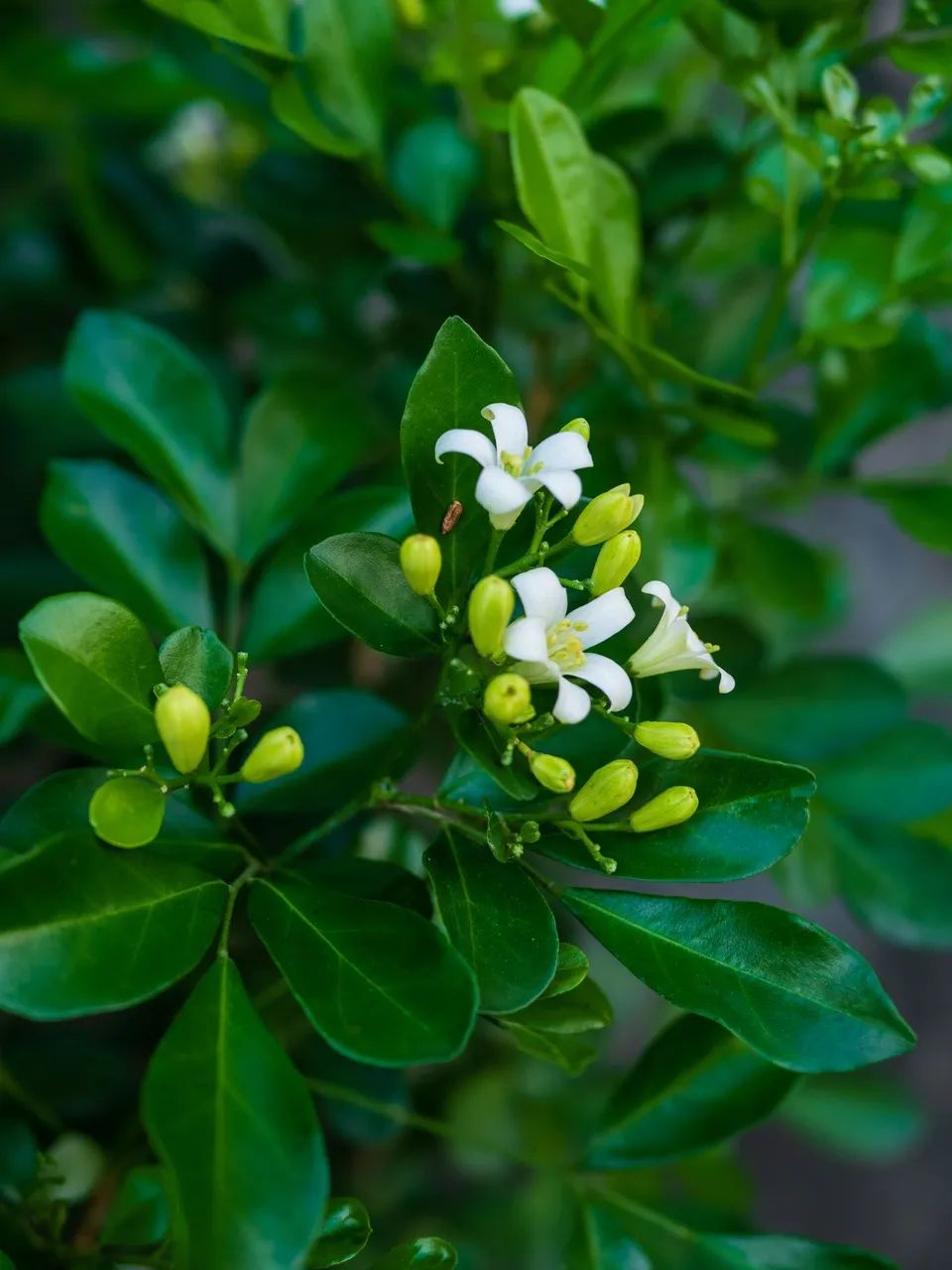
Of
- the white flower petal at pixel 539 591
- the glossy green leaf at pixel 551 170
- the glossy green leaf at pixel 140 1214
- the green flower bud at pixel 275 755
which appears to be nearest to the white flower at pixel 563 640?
the white flower petal at pixel 539 591

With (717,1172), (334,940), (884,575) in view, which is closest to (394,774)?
(334,940)

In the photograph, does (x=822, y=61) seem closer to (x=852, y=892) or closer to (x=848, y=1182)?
(x=852, y=892)

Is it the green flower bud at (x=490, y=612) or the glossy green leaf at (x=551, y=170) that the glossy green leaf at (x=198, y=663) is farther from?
the glossy green leaf at (x=551, y=170)

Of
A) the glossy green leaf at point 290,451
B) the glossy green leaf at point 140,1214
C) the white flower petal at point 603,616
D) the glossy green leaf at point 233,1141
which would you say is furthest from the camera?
the glossy green leaf at point 290,451

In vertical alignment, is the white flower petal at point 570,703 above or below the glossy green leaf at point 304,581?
above

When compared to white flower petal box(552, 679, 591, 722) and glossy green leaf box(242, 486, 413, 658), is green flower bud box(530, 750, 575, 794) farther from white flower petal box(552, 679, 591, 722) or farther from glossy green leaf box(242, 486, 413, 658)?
glossy green leaf box(242, 486, 413, 658)

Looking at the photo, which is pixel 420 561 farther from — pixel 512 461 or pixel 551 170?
pixel 551 170
